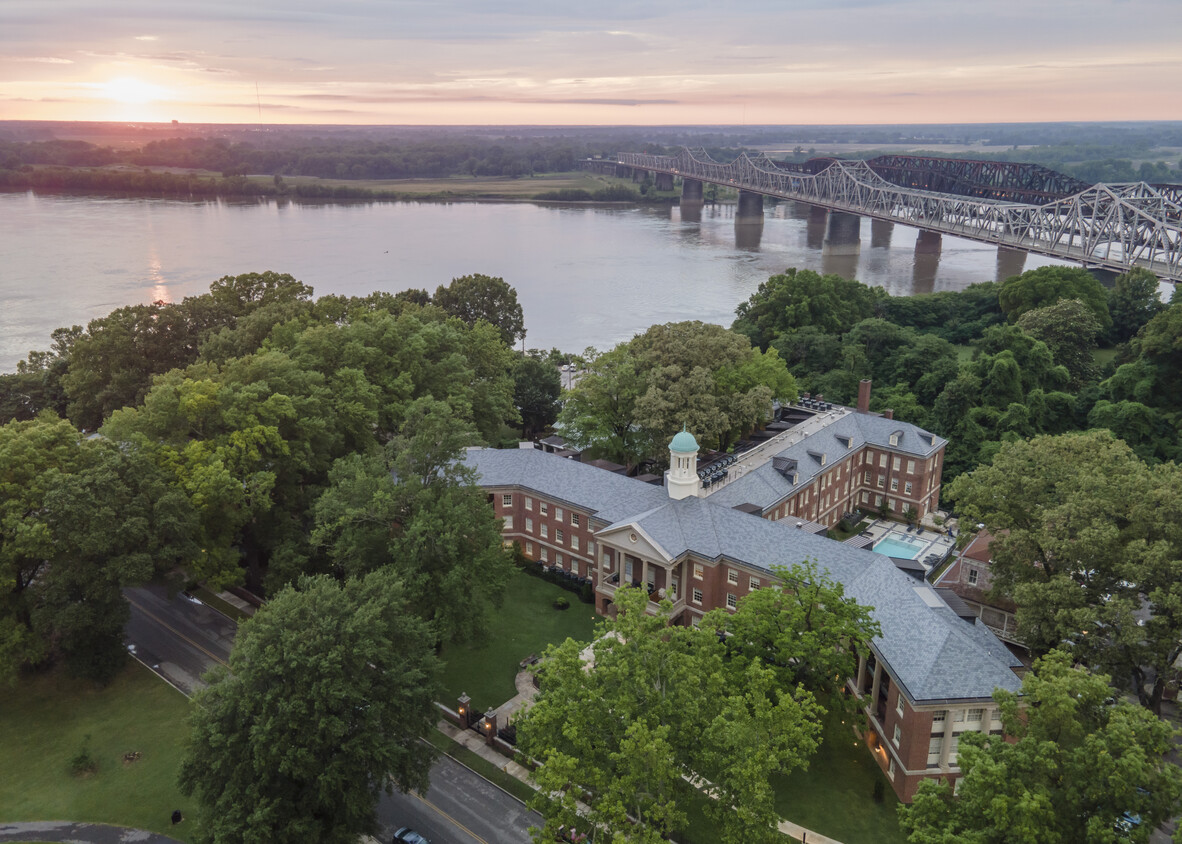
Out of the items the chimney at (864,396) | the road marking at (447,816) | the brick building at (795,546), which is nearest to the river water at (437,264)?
the chimney at (864,396)

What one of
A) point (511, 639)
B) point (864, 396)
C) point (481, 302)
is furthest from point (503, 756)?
point (481, 302)

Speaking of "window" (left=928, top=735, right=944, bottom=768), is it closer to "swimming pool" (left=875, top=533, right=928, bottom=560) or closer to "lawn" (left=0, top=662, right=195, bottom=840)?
"swimming pool" (left=875, top=533, right=928, bottom=560)

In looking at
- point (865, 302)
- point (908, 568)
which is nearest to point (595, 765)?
point (908, 568)

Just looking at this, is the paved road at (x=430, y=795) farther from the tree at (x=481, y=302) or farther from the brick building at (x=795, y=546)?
the tree at (x=481, y=302)

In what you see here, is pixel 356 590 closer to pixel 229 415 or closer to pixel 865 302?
pixel 229 415

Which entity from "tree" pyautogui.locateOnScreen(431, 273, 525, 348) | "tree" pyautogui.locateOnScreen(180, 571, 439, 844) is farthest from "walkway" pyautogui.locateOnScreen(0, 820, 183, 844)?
"tree" pyautogui.locateOnScreen(431, 273, 525, 348)

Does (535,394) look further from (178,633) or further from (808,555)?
(808,555)
